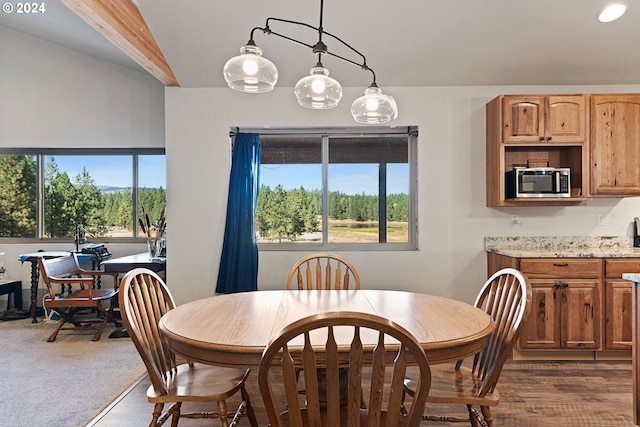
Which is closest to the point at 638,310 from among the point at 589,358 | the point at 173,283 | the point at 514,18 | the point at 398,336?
the point at 589,358

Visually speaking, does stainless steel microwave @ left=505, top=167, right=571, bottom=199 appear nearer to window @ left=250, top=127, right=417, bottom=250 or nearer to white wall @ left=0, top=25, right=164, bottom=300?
window @ left=250, top=127, right=417, bottom=250

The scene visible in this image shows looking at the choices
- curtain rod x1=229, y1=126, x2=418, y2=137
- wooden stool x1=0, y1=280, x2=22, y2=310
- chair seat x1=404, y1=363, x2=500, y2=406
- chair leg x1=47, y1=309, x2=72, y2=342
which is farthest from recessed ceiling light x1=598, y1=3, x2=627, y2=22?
wooden stool x1=0, y1=280, x2=22, y2=310

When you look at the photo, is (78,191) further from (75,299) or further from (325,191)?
(325,191)

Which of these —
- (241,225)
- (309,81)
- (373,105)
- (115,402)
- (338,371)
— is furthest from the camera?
(241,225)

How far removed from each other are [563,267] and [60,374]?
151 inches

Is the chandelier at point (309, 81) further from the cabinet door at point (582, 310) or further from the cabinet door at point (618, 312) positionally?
the cabinet door at point (618, 312)

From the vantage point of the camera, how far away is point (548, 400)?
8.30 ft

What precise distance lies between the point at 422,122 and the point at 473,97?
1.69 feet

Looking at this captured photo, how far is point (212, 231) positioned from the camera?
147 inches

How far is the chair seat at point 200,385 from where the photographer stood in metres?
1.62

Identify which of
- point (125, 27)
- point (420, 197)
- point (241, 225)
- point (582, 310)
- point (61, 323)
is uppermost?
point (125, 27)

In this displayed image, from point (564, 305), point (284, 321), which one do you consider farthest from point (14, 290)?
point (564, 305)

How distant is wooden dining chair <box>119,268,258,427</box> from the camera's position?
1599 mm

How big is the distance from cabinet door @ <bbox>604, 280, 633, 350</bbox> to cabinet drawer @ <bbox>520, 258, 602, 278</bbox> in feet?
→ 0.54
